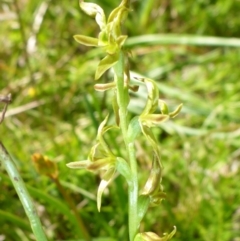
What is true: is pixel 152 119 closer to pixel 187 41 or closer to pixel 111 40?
pixel 111 40

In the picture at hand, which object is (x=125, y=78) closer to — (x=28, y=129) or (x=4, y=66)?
(x=28, y=129)

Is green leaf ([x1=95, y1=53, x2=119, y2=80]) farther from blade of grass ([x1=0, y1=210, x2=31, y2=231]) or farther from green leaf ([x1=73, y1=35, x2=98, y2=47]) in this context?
blade of grass ([x1=0, y1=210, x2=31, y2=231])

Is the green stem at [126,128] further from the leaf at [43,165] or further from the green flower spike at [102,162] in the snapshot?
the leaf at [43,165]

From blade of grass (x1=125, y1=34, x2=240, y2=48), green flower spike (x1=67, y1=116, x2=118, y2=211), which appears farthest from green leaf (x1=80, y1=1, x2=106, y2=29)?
blade of grass (x1=125, y1=34, x2=240, y2=48)

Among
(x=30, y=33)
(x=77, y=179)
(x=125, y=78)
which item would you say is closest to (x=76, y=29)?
(x=30, y=33)

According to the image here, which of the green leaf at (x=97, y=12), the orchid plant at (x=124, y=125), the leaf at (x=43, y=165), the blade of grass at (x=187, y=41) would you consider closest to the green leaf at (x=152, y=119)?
the orchid plant at (x=124, y=125)

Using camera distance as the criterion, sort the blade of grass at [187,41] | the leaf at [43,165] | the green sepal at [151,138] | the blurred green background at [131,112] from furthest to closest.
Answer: the blade of grass at [187,41], the blurred green background at [131,112], the leaf at [43,165], the green sepal at [151,138]

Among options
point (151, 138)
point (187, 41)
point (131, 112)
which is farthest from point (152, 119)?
point (187, 41)
